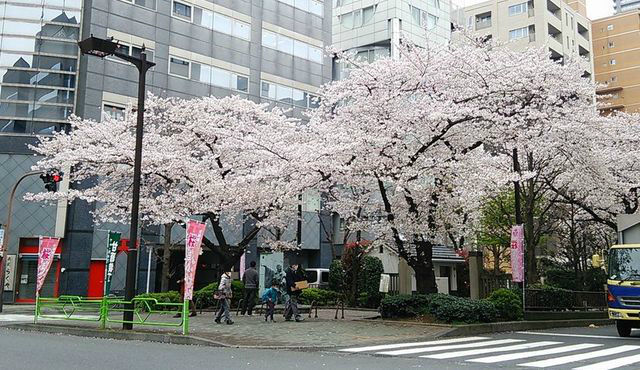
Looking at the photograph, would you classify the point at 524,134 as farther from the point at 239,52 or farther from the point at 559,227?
the point at 239,52

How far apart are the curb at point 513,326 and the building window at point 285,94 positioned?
23.8m

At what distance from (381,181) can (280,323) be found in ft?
17.1

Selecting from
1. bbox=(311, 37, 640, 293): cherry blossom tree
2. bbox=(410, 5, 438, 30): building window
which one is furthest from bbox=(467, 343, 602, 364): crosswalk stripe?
bbox=(410, 5, 438, 30): building window

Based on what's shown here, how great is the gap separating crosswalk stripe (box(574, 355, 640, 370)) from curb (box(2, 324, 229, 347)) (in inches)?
277

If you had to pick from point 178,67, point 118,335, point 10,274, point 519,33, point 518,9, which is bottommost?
point 118,335

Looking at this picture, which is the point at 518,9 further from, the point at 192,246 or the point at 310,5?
the point at 192,246

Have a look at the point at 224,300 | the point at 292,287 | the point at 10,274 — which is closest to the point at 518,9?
the point at 292,287

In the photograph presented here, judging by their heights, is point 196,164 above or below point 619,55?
below

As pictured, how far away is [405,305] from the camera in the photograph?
17312 mm

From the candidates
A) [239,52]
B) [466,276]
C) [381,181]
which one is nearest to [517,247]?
[381,181]

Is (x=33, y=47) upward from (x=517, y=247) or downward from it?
upward

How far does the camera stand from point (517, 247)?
1853 cm

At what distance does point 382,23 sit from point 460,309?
35.2 meters

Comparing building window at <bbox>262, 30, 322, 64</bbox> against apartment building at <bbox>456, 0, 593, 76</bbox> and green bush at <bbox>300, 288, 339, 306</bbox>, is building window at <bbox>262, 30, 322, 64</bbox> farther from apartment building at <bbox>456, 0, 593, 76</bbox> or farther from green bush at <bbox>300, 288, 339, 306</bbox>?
green bush at <bbox>300, 288, 339, 306</bbox>
